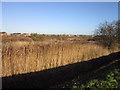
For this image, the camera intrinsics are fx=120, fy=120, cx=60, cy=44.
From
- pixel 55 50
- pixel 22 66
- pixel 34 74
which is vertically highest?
pixel 55 50

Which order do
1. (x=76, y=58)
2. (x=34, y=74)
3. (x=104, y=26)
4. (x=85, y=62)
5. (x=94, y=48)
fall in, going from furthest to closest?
1. (x=104, y=26)
2. (x=94, y=48)
3. (x=85, y=62)
4. (x=76, y=58)
5. (x=34, y=74)

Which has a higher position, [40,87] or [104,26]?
[104,26]

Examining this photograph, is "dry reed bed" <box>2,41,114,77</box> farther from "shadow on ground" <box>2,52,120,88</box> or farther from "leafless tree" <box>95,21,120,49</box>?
"leafless tree" <box>95,21,120,49</box>

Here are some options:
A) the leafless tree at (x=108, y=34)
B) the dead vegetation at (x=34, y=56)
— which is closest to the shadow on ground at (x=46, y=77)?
the dead vegetation at (x=34, y=56)

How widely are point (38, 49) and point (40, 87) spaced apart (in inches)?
89.9

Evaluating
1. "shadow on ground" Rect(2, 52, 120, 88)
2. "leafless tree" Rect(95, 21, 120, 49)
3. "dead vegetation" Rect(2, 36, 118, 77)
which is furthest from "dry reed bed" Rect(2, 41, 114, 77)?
"leafless tree" Rect(95, 21, 120, 49)

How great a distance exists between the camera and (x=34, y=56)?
23.7ft

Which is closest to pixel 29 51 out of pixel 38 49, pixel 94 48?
pixel 38 49

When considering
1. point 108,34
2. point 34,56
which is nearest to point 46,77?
point 34,56

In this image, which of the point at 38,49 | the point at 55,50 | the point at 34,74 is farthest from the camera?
the point at 55,50

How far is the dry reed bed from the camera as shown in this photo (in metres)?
6.25

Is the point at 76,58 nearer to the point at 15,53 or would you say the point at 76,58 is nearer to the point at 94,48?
the point at 94,48

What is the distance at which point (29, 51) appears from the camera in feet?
23.2

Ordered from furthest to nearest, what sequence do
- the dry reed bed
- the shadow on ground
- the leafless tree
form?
the leafless tree < the dry reed bed < the shadow on ground
